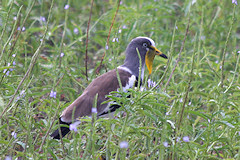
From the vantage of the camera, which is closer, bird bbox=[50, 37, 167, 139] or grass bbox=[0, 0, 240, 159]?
grass bbox=[0, 0, 240, 159]

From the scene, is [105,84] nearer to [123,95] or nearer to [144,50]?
[144,50]

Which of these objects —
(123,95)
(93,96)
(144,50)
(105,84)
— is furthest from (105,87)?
(123,95)

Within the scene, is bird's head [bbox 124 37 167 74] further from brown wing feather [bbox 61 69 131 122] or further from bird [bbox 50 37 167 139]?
brown wing feather [bbox 61 69 131 122]

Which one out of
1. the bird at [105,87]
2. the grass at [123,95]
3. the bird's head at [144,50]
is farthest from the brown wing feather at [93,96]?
the bird's head at [144,50]

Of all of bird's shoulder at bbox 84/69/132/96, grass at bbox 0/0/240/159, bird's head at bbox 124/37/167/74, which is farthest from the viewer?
bird's head at bbox 124/37/167/74

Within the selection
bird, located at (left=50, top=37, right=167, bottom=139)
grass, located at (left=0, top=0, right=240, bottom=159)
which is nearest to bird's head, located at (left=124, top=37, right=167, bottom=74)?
bird, located at (left=50, top=37, right=167, bottom=139)

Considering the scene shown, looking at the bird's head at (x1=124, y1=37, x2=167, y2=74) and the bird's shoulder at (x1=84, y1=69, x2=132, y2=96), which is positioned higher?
the bird's head at (x1=124, y1=37, x2=167, y2=74)

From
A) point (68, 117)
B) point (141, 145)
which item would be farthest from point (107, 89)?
point (141, 145)

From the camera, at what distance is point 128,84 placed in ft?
12.6

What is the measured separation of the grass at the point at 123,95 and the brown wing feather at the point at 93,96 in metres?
0.16

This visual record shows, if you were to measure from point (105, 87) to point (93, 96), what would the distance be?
15 centimetres

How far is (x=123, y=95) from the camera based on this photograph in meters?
2.53

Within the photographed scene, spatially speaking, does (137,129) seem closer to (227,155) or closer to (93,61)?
(227,155)

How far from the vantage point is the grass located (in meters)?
2.66
